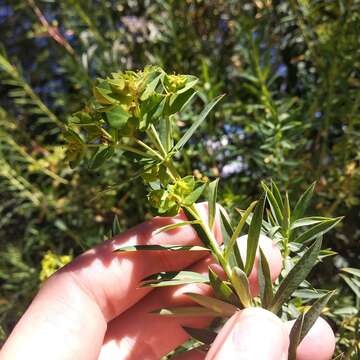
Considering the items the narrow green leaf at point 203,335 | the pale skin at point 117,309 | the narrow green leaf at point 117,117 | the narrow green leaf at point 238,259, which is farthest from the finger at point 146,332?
the narrow green leaf at point 117,117

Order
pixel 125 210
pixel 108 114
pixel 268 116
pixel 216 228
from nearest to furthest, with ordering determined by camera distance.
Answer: pixel 108 114, pixel 216 228, pixel 268 116, pixel 125 210

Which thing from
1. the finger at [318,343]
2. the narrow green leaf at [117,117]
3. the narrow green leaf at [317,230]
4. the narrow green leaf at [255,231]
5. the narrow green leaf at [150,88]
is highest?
the narrow green leaf at [150,88]

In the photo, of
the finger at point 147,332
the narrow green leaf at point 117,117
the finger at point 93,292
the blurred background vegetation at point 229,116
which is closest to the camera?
the narrow green leaf at point 117,117

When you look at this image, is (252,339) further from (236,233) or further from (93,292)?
(93,292)

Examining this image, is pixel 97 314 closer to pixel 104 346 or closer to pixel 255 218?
pixel 104 346

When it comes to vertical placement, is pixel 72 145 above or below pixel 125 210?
above

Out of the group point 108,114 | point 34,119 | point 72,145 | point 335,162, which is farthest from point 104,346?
point 34,119

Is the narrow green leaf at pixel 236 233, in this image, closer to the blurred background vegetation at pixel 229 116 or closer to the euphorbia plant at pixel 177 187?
the euphorbia plant at pixel 177 187
